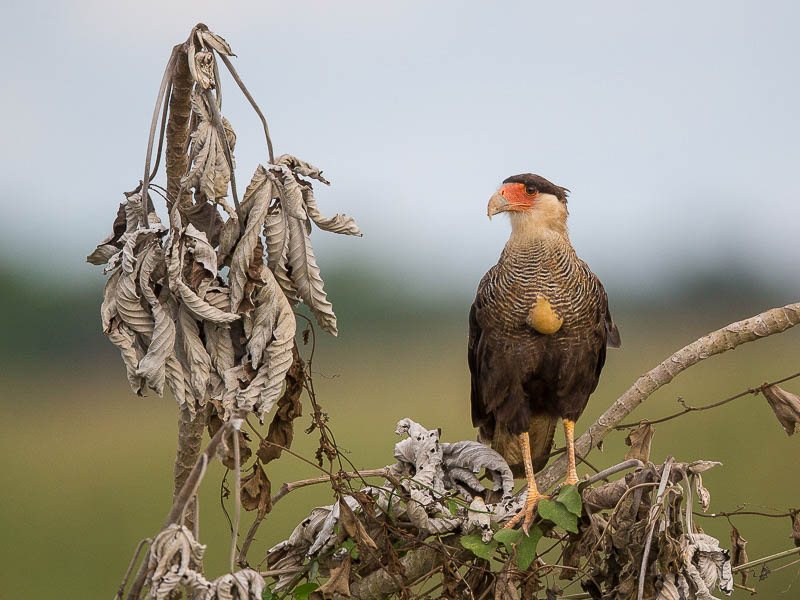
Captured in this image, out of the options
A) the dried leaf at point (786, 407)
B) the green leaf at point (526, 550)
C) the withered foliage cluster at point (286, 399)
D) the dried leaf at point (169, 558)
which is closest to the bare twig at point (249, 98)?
the withered foliage cluster at point (286, 399)

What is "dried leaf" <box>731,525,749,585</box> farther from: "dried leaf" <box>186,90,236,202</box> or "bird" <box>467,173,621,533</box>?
"dried leaf" <box>186,90,236,202</box>

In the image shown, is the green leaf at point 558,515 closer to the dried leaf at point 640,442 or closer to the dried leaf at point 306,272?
the dried leaf at point 640,442

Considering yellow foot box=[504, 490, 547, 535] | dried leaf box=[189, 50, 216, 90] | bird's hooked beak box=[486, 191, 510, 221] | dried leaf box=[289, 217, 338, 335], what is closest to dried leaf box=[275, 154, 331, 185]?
dried leaf box=[289, 217, 338, 335]

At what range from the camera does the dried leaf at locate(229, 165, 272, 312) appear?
1708mm

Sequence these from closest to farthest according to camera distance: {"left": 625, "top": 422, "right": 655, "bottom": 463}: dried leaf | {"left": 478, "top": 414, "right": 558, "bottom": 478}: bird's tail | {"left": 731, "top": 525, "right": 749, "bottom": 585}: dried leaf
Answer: {"left": 731, "top": 525, "right": 749, "bottom": 585}: dried leaf, {"left": 625, "top": 422, "right": 655, "bottom": 463}: dried leaf, {"left": 478, "top": 414, "right": 558, "bottom": 478}: bird's tail

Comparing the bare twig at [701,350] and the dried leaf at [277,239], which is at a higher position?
the dried leaf at [277,239]

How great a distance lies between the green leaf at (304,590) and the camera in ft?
6.38

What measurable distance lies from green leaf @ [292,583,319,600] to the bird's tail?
0.91 metres

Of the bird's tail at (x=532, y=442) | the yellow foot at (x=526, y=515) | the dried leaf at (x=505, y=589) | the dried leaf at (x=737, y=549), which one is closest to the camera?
the dried leaf at (x=505, y=589)

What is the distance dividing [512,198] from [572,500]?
0.97 m

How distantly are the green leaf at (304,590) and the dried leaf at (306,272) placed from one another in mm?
631

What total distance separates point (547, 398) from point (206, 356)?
124 centimetres

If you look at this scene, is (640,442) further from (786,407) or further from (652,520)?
(652,520)

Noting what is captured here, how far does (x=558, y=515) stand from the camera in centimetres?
197
